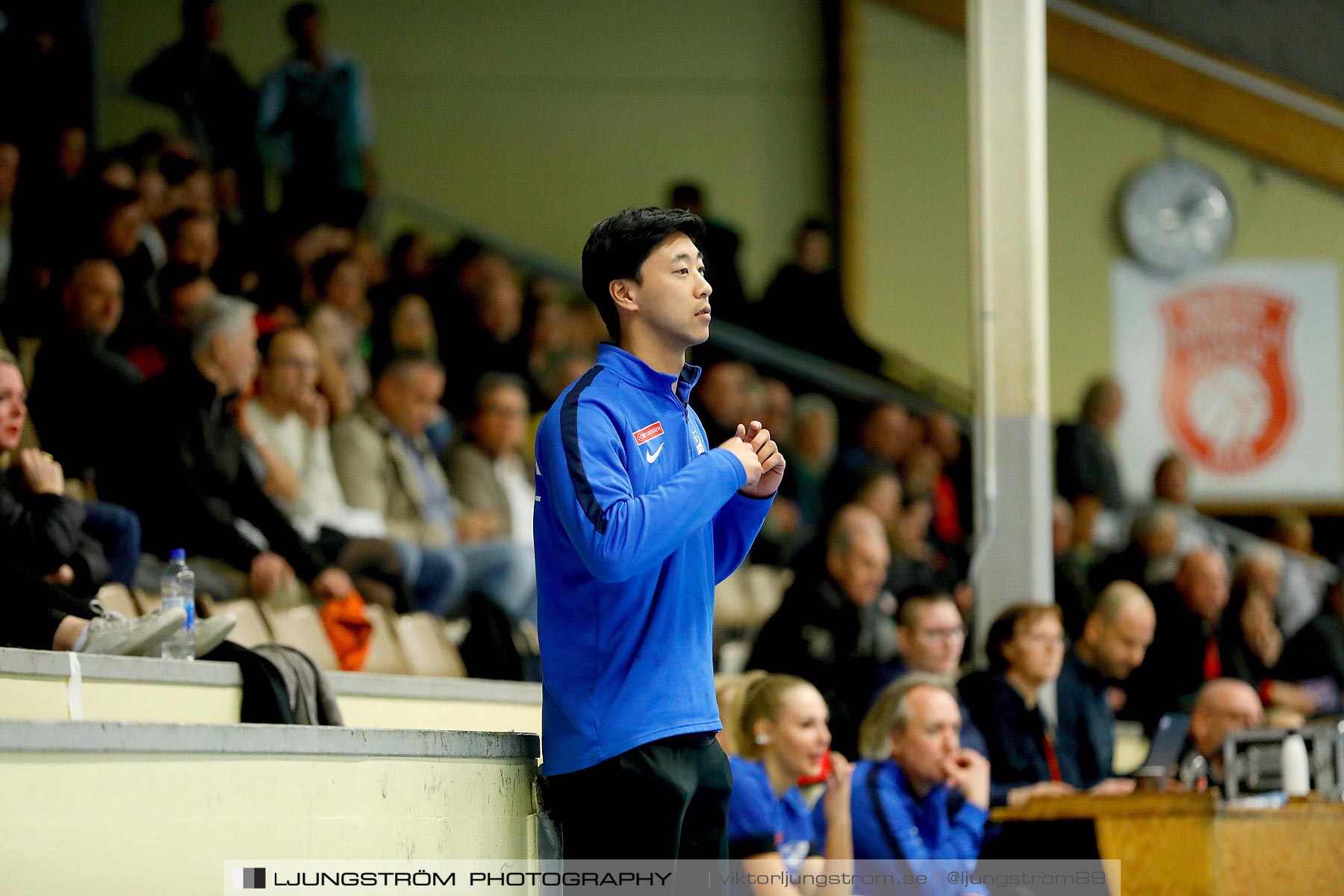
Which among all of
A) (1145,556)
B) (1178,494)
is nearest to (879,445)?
(1145,556)

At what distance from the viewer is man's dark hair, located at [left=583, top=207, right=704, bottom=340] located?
2418 mm

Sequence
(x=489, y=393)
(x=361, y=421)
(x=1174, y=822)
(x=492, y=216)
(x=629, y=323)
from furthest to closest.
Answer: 1. (x=492, y=216)
2. (x=489, y=393)
3. (x=361, y=421)
4. (x=1174, y=822)
5. (x=629, y=323)

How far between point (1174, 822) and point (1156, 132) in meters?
7.43

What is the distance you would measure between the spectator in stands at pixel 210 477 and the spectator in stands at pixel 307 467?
207 mm

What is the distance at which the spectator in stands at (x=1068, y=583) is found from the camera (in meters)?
7.03

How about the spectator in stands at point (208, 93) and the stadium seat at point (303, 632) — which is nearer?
the stadium seat at point (303, 632)

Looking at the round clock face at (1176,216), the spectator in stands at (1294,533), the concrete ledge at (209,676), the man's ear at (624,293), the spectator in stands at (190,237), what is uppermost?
the round clock face at (1176,216)

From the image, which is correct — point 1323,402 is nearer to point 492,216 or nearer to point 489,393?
point 492,216

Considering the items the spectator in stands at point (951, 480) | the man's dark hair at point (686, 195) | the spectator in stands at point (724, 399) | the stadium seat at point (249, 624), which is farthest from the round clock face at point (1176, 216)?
the stadium seat at point (249, 624)

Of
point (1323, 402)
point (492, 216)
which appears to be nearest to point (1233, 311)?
point (1323, 402)

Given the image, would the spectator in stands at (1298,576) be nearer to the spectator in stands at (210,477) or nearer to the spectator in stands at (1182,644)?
the spectator in stands at (1182,644)

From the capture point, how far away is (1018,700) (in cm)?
488

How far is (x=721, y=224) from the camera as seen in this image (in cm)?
939

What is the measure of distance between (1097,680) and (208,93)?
4.51 meters
